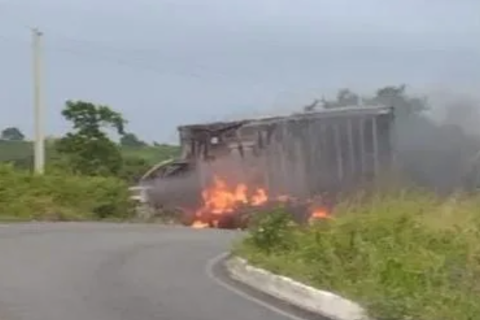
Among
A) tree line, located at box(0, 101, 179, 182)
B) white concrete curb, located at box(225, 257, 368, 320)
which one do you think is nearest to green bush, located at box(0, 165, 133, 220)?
tree line, located at box(0, 101, 179, 182)

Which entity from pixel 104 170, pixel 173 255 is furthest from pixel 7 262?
pixel 104 170

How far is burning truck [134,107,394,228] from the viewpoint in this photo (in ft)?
104

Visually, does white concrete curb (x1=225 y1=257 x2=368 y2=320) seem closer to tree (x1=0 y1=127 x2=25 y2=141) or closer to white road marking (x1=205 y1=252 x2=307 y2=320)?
white road marking (x1=205 y1=252 x2=307 y2=320)

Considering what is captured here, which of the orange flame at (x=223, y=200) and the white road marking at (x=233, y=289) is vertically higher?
the orange flame at (x=223, y=200)

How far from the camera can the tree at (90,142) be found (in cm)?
4828

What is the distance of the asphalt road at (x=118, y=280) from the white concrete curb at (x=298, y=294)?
0.35m

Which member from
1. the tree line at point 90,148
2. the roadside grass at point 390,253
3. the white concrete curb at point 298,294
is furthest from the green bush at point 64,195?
the white concrete curb at point 298,294

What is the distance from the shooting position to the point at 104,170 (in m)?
49.2

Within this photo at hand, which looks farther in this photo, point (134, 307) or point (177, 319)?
point (134, 307)

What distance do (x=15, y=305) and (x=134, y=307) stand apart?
1.42 meters

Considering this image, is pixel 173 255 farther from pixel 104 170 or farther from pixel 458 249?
pixel 104 170

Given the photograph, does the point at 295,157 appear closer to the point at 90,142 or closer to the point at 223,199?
the point at 223,199

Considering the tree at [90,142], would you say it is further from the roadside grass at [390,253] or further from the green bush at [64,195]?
the roadside grass at [390,253]

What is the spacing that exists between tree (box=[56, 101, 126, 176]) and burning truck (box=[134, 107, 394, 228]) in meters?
14.4
